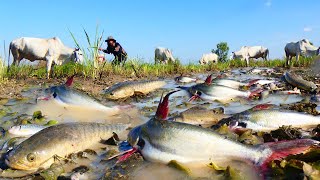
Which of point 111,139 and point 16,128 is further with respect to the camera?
point 16,128

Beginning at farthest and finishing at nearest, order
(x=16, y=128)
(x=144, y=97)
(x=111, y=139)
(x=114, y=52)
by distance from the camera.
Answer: (x=114, y=52)
(x=144, y=97)
(x=16, y=128)
(x=111, y=139)

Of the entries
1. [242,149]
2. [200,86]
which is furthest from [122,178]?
[200,86]

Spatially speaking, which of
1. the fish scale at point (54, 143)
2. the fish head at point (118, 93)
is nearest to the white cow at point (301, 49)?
the fish head at point (118, 93)

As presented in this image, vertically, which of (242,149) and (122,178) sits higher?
(242,149)

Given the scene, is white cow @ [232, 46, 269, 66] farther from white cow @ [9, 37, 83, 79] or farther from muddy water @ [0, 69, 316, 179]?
muddy water @ [0, 69, 316, 179]

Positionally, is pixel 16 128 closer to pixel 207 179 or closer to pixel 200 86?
pixel 207 179

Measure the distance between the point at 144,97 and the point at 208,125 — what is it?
315 cm

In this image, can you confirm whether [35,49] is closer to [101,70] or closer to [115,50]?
[115,50]

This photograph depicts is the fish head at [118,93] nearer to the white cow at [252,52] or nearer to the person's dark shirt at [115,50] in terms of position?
the person's dark shirt at [115,50]

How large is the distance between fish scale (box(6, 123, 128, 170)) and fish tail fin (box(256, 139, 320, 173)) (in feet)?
5.51

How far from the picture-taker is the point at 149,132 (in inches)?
106

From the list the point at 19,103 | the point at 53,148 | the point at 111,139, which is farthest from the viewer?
the point at 19,103

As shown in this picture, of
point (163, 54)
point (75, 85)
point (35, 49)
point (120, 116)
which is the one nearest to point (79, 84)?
point (75, 85)

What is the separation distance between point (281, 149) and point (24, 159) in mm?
1961
